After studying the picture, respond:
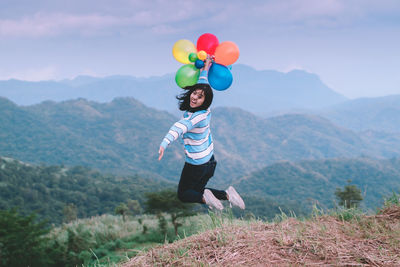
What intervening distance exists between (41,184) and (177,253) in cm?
7479

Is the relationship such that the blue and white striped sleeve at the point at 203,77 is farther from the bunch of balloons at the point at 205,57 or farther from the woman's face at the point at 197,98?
the woman's face at the point at 197,98

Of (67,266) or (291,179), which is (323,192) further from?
(67,266)

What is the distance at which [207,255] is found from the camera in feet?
11.2

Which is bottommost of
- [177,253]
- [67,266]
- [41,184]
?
[41,184]

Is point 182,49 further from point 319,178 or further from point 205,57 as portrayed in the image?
point 319,178

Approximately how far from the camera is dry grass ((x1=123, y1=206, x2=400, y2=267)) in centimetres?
320

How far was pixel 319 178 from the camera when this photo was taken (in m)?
130

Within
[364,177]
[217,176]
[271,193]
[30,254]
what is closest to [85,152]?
[217,176]

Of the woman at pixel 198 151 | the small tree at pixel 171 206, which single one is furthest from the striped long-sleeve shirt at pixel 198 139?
the small tree at pixel 171 206

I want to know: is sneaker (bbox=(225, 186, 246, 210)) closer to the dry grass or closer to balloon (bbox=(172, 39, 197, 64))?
the dry grass

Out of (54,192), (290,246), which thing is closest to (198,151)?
(290,246)

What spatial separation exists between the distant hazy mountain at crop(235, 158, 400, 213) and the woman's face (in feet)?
362

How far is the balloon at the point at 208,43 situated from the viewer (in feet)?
16.1

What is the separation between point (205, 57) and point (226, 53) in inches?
11.8
